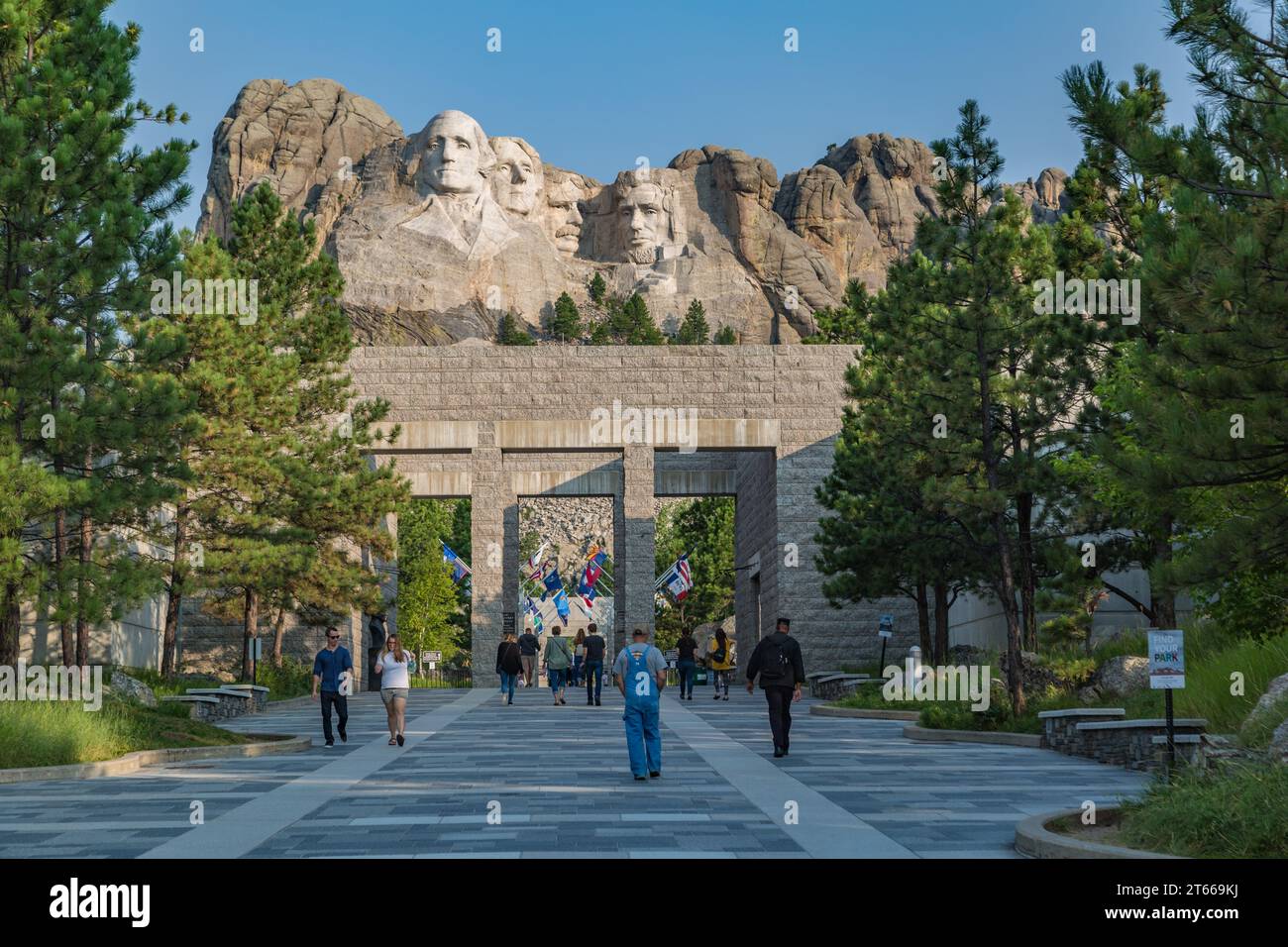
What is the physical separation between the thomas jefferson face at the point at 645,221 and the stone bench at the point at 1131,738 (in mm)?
126664

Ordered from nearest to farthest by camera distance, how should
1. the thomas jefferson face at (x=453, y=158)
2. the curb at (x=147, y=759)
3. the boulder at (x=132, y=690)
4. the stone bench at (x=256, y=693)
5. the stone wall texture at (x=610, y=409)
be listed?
the curb at (x=147, y=759) → the boulder at (x=132, y=690) → the stone bench at (x=256, y=693) → the stone wall texture at (x=610, y=409) → the thomas jefferson face at (x=453, y=158)

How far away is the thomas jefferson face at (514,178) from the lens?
13700cm

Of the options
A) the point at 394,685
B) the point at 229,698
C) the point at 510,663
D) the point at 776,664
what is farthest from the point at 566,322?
the point at 776,664

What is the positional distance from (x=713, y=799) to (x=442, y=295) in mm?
Result: 112880

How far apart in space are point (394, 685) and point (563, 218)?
129225 millimetres

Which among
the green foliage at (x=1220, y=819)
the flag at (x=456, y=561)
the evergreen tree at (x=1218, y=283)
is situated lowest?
the green foliage at (x=1220, y=819)

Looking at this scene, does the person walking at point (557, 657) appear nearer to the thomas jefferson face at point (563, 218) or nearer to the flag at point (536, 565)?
the flag at point (536, 565)

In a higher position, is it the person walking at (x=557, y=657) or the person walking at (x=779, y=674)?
the person walking at (x=779, y=674)

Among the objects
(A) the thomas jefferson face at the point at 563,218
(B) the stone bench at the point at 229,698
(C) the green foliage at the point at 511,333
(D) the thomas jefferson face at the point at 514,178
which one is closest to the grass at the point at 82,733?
(B) the stone bench at the point at 229,698

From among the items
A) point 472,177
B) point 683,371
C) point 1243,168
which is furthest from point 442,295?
point 1243,168

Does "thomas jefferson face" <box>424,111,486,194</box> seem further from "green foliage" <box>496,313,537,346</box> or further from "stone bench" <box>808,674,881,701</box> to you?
"stone bench" <box>808,674,881,701</box>

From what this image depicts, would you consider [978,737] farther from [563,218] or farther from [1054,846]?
[563,218]

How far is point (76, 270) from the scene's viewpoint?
18922mm
